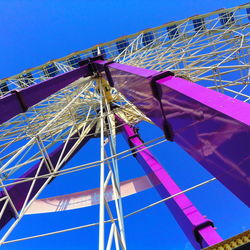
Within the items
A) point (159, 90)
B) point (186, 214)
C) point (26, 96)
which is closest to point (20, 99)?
point (26, 96)

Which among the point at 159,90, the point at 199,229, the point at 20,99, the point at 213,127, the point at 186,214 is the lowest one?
the point at 199,229

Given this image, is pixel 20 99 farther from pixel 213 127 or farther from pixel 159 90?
pixel 213 127

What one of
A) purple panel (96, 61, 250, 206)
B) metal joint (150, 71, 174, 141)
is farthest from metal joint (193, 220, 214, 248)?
purple panel (96, 61, 250, 206)

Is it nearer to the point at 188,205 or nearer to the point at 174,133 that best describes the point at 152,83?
the point at 174,133

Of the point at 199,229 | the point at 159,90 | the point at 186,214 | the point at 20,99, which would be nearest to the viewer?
the point at 159,90

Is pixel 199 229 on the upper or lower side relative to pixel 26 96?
lower

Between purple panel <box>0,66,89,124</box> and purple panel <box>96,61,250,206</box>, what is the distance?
6.93 meters

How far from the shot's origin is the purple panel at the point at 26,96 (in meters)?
10.7

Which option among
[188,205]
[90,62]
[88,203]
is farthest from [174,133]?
[88,203]

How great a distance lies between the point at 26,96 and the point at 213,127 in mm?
9589

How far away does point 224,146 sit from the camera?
410cm

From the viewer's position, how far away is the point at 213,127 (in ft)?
13.9

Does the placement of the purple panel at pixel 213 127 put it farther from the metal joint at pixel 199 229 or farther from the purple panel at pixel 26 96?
the purple panel at pixel 26 96

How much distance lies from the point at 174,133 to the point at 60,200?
80.5 ft
